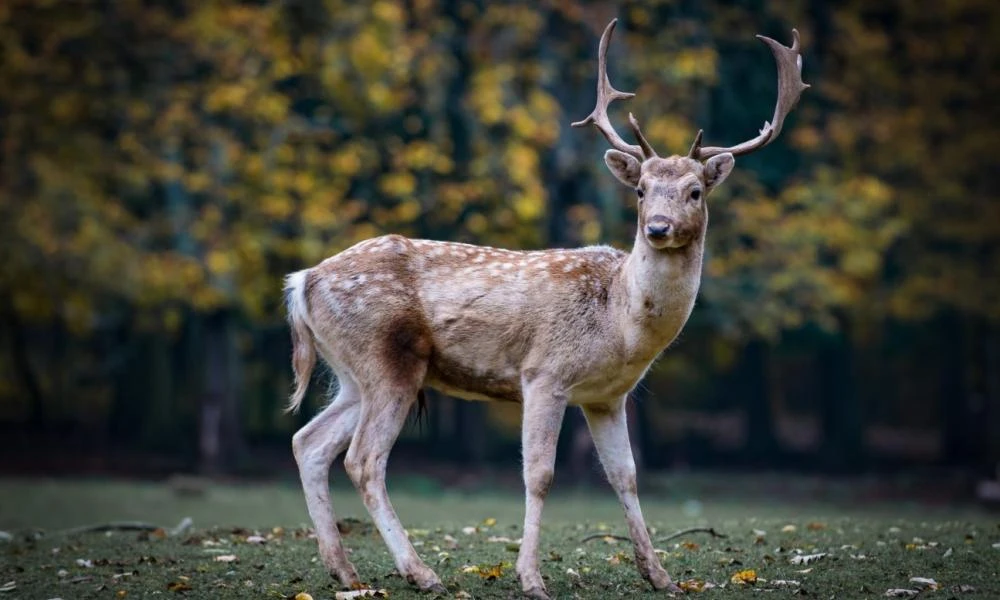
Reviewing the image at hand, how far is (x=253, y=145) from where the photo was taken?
21078 mm

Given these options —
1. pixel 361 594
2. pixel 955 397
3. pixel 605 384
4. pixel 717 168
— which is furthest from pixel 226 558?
pixel 955 397

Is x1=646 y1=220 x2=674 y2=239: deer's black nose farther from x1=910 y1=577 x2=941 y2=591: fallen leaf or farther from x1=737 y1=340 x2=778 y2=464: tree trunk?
x1=737 y1=340 x2=778 y2=464: tree trunk

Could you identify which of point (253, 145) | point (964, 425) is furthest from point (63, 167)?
point (964, 425)

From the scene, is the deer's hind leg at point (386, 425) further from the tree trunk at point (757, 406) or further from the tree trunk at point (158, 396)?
the tree trunk at point (757, 406)

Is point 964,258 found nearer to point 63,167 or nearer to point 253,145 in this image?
point 253,145

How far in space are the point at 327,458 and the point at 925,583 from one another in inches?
137

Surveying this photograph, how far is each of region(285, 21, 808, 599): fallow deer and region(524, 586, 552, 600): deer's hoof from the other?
0.51 feet

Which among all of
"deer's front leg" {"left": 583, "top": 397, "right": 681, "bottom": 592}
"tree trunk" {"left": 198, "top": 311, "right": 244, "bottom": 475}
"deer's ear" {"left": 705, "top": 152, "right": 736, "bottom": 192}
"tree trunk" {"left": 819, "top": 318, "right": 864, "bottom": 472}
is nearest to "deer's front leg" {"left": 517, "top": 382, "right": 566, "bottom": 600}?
"deer's front leg" {"left": 583, "top": 397, "right": 681, "bottom": 592}

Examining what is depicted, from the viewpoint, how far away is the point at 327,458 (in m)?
8.20

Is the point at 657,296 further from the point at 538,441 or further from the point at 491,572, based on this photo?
the point at 491,572

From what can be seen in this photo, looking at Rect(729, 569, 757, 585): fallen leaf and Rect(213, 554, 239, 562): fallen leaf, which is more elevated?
Rect(729, 569, 757, 585): fallen leaf

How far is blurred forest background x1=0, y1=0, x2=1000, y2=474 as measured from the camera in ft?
67.5

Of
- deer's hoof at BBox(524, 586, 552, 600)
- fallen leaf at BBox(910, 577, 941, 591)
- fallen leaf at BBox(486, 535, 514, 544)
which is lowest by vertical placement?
fallen leaf at BBox(486, 535, 514, 544)

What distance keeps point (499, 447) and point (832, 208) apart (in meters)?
10.6
